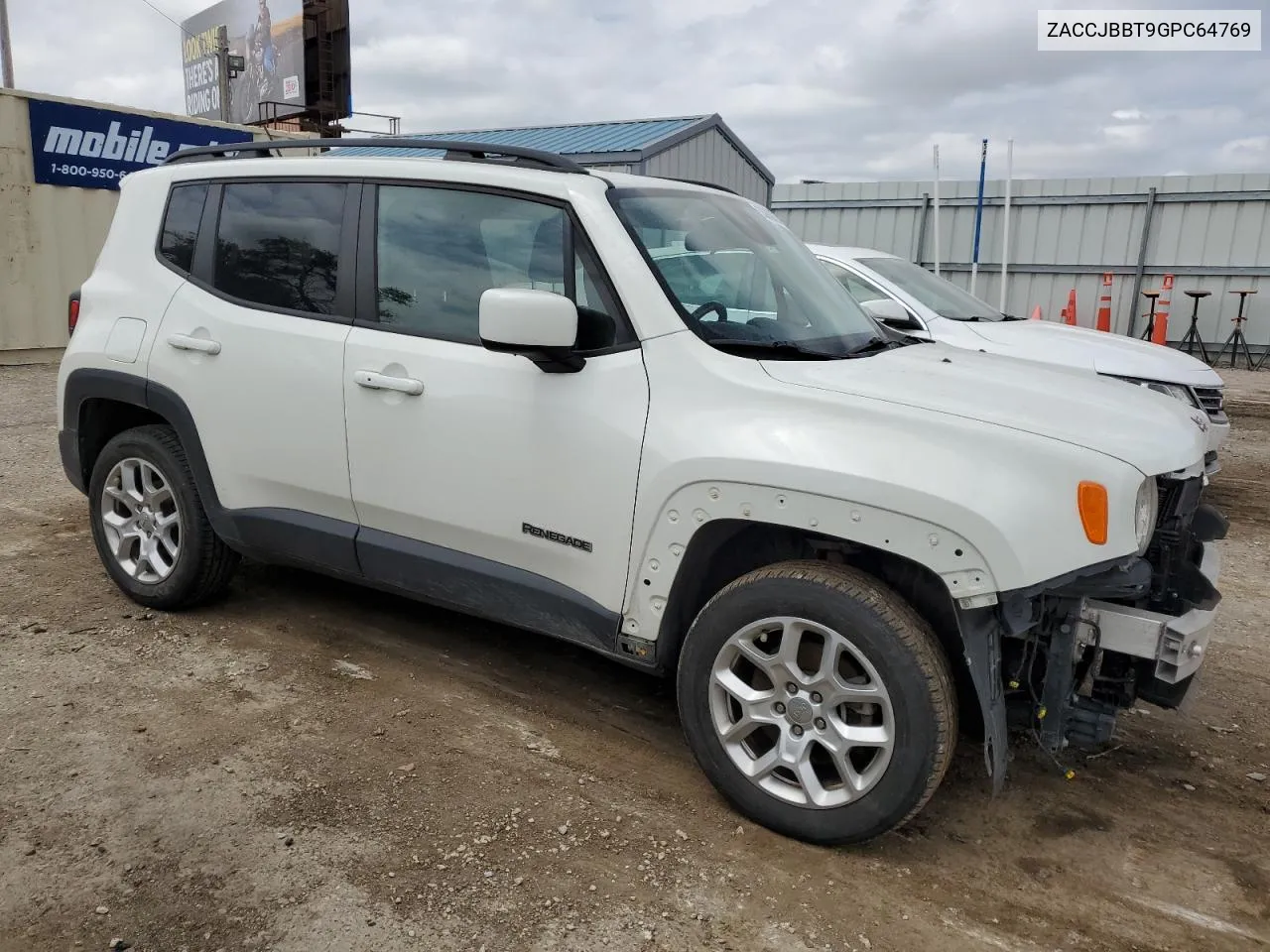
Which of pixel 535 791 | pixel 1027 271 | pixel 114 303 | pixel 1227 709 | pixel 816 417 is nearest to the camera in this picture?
pixel 816 417

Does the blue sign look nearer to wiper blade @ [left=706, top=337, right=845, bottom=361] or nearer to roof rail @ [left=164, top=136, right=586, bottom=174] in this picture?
roof rail @ [left=164, top=136, right=586, bottom=174]

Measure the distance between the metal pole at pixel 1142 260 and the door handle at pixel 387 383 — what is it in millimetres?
14907

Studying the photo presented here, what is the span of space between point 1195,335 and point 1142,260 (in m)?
1.49

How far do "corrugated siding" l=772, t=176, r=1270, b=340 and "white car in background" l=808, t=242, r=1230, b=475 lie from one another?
9.37 m

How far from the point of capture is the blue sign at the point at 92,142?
12133 millimetres

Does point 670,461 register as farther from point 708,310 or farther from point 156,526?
point 156,526

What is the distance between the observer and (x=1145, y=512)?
→ 8.57 ft

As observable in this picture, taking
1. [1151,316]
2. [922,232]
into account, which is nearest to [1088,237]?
[1151,316]

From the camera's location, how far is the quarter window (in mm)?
3154

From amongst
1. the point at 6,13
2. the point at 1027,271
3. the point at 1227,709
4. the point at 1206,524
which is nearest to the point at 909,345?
the point at 1206,524

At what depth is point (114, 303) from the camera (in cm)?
421

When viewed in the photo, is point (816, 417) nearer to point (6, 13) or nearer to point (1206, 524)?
point (1206, 524)

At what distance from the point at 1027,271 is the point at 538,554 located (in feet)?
50.6

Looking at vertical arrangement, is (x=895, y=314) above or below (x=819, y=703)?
above
